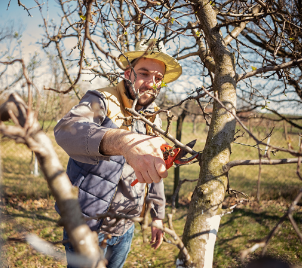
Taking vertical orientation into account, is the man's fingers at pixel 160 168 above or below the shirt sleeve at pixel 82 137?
below

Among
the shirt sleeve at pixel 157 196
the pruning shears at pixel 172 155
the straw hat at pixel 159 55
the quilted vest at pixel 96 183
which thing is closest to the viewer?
the pruning shears at pixel 172 155

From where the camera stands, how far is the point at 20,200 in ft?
22.2

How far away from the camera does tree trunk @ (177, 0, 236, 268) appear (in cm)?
112

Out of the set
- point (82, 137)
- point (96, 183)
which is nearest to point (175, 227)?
point (96, 183)

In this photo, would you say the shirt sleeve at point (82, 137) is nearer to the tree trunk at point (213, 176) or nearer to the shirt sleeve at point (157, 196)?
the tree trunk at point (213, 176)

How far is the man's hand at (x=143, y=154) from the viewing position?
1.09 meters

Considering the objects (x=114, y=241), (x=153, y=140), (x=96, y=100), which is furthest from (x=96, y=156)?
(x=114, y=241)

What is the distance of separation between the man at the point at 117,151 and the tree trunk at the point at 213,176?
0.32 m

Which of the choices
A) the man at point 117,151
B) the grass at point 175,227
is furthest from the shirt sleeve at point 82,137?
the grass at point 175,227

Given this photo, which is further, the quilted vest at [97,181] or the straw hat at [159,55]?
the straw hat at [159,55]

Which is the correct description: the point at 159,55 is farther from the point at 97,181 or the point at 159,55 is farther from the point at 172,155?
the point at 97,181

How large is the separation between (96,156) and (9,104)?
0.75m

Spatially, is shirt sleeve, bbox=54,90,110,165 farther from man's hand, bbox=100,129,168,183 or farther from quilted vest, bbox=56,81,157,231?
quilted vest, bbox=56,81,157,231

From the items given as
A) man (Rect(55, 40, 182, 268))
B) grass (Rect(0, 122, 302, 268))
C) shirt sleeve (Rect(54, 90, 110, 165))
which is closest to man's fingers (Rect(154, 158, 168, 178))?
man (Rect(55, 40, 182, 268))
